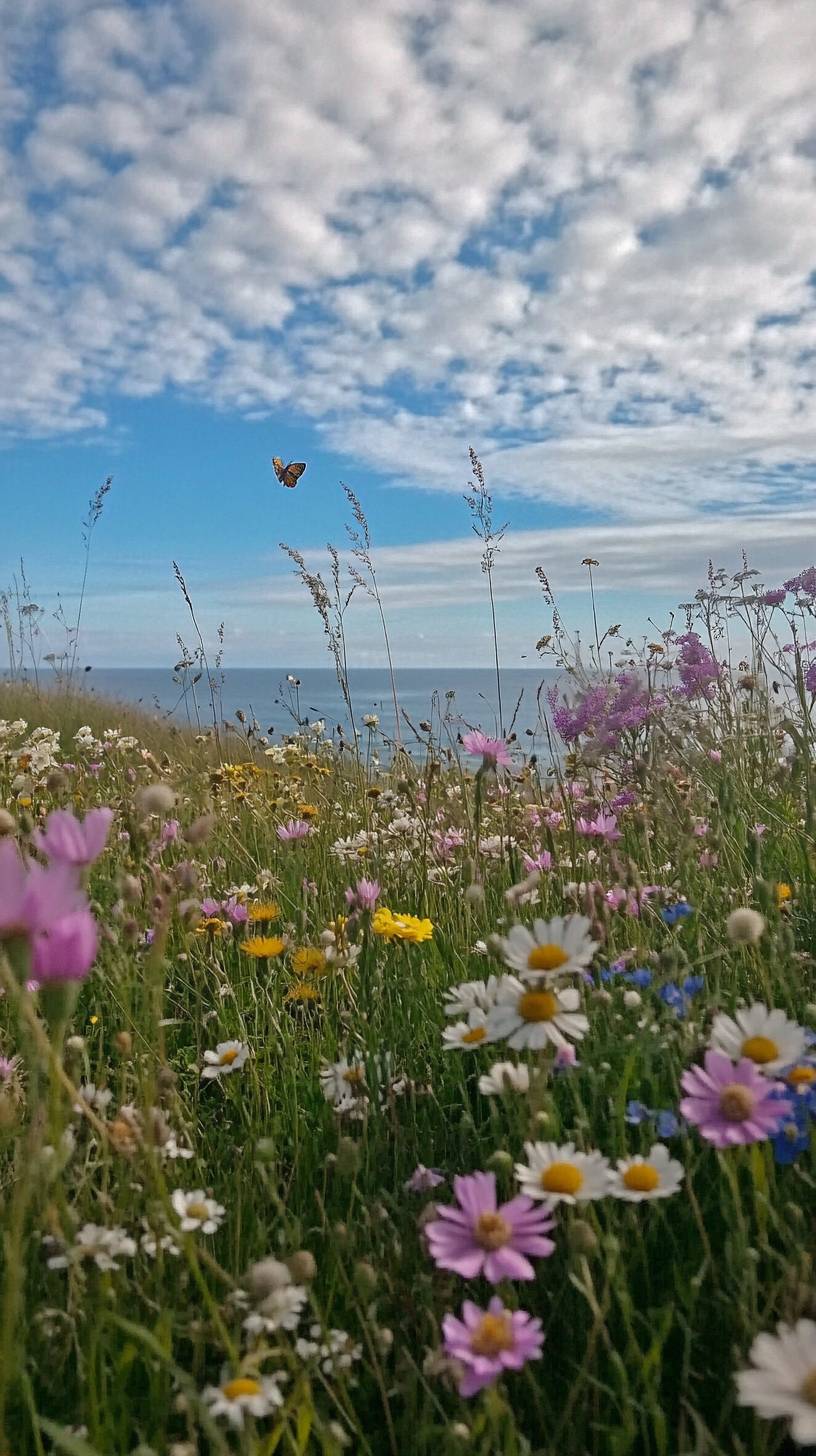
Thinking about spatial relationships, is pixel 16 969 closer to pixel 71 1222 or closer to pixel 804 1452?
pixel 71 1222

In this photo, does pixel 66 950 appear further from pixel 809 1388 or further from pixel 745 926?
pixel 745 926

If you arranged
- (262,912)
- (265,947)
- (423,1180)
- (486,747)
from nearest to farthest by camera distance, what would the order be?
(423,1180) < (486,747) < (265,947) < (262,912)

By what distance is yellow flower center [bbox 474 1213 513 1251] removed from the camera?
99 centimetres

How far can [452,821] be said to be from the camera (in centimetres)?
327

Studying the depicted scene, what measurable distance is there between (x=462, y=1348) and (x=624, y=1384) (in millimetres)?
198

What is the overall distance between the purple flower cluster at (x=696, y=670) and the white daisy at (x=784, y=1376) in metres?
2.73

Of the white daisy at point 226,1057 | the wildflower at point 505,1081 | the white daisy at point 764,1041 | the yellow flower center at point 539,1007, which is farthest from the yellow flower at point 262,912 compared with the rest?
the white daisy at point 764,1041

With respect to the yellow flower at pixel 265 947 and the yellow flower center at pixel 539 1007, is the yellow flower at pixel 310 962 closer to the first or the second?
the yellow flower at pixel 265 947

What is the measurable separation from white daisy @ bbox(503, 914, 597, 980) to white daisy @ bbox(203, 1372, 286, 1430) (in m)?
0.49

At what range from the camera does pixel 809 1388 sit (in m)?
0.81

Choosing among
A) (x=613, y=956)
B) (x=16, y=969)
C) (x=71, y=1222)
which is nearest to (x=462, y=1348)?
(x=71, y=1222)

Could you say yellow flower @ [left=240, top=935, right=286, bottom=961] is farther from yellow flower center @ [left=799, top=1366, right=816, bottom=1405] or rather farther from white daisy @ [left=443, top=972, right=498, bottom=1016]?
yellow flower center @ [left=799, top=1366, right=816, bottom=1405]

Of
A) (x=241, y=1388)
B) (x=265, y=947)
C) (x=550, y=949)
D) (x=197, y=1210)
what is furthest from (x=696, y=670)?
(x=241, y=1388)

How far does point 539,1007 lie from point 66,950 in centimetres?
55
